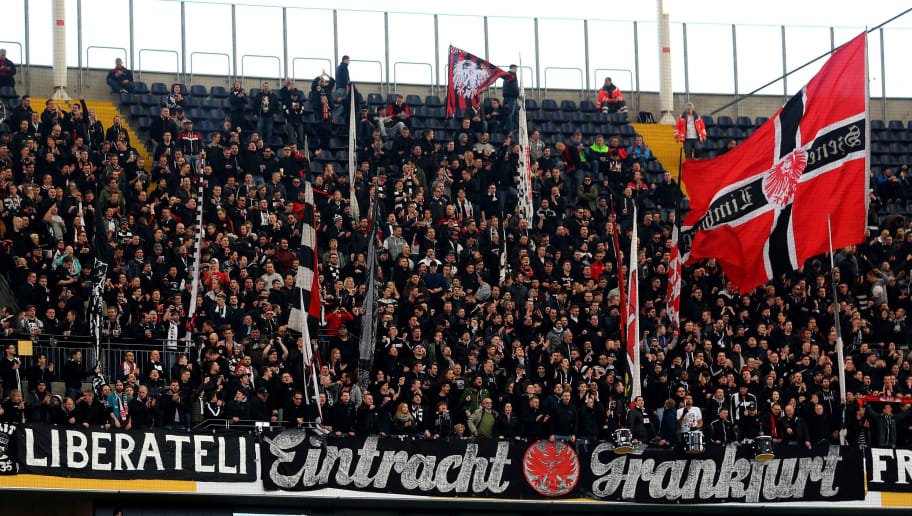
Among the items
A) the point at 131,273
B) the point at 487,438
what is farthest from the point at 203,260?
the point at 487,438

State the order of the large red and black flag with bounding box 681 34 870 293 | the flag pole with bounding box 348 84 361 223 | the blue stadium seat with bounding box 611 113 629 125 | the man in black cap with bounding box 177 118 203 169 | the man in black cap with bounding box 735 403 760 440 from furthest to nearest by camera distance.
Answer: the blue stadium seat with bounding box 611 113 629 125
the man in black cap with bounding box 177 118 203 169
the large red and black flag with bounding box 681 34 870 293
the flag pole with bounding box 348 84 361 223
the man in black cap with bounding box 735 403 760 440

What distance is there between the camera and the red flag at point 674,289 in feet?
92.9

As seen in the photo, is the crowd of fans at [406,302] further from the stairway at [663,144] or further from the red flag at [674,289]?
the stairway at [663,144]

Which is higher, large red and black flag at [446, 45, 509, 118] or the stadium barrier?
large red and black flag at [446, 45, 509, 118]

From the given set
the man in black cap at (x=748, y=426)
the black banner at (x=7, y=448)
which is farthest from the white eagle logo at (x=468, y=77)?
the black banner at (x=7, y=448)

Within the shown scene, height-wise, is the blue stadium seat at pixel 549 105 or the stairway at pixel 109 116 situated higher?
the blue stadium seat at pixel 549 105

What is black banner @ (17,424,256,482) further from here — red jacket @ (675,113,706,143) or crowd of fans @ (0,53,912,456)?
red jacket @ (675,113,706,143)

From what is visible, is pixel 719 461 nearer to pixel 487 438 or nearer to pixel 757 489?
pixel 757 489

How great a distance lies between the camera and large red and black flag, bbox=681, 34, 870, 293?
2845cm

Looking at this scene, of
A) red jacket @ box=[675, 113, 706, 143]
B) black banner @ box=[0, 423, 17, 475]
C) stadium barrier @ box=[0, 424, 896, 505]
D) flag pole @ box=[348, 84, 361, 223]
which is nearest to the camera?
black banner @ box=[0, 423, 17, 475]

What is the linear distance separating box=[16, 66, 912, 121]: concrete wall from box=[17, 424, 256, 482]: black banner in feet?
42.3

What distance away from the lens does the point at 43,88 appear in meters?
34.6

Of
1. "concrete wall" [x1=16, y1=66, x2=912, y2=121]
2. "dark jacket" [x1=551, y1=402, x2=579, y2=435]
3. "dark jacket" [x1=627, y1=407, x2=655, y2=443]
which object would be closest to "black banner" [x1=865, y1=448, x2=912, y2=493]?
"dark jacket" [x1=627, y1=407, x2=655, y2=443]

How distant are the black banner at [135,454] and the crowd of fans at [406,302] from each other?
0.25 meters
